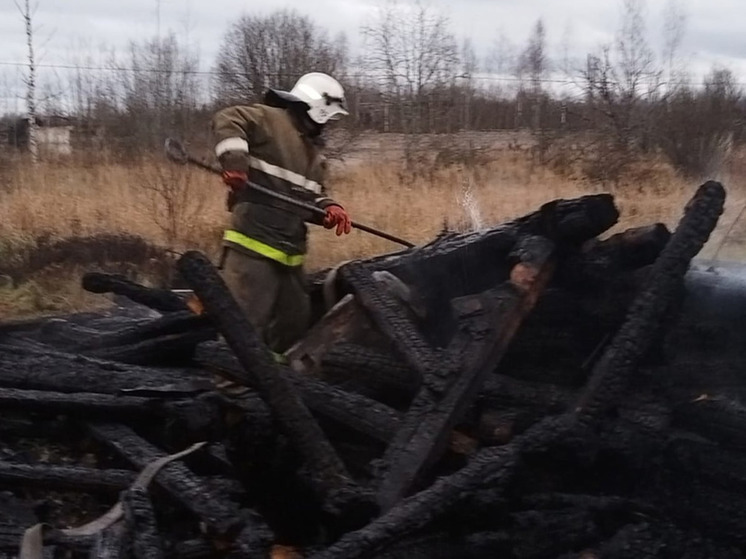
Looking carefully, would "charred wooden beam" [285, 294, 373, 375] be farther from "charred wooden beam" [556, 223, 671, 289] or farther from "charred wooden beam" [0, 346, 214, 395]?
"charred wooden beam" [556, 223, 671, 289]

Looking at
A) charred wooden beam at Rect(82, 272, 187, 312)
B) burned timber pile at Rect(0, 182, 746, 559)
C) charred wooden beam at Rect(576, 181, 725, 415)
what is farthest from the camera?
charred wooden beam at Rect(82, 272, 187, 312)

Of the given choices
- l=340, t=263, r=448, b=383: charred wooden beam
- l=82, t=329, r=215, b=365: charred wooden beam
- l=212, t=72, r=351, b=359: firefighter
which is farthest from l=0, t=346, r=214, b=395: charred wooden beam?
l=340, t=263, r=448, b=383: charred wooden beam

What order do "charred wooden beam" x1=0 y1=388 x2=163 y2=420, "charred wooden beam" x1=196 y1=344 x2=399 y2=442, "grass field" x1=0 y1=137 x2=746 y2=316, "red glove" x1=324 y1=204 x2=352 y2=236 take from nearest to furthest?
"charred wooden beam" x1=196 y1=344 x2=399 y2=442 < "charred wooden beam" x1=0 y1=388 x2=163 y2=420 < "red glove" x1=324 y1=204 x2=352 y2=236 < "grass field" x1=0 y1=137 x2=746 y2=316

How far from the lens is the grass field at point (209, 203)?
9172 mm

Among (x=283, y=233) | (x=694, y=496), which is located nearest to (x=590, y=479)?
(x=694, y=496)

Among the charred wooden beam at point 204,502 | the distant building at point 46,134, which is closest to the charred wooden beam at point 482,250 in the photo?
the charred wooden beam at point 204,502

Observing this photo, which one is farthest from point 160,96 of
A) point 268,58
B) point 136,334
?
point 136,334

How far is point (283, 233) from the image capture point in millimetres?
4969

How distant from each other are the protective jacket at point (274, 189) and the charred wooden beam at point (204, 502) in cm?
138

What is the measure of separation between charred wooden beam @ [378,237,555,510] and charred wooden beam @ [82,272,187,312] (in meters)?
2.61

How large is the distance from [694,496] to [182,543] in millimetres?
1833

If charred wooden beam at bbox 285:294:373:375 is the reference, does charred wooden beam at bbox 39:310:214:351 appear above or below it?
below

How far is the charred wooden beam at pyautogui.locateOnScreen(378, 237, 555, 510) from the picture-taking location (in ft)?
11.0

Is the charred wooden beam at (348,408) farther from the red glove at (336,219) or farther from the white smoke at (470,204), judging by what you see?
the white smoke at (470,204)
